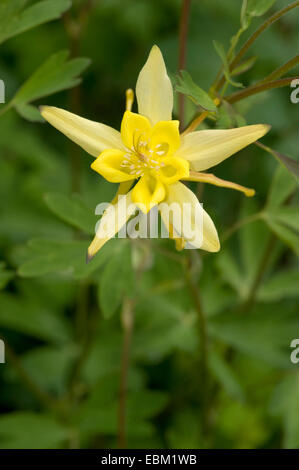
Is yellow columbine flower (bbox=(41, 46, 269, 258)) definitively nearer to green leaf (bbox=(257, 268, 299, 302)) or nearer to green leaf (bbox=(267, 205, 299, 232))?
green leaf (bbox=(267, 205, 299, 232))

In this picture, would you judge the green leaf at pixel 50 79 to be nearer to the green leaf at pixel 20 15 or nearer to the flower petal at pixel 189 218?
the green leaf at pixel 20 15

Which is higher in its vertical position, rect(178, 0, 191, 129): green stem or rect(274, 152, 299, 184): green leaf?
rect(178, 0, 191, 129): green stem

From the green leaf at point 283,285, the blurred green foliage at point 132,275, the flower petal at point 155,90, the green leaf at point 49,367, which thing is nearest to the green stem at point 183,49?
the blurred green foliage at point 132,275

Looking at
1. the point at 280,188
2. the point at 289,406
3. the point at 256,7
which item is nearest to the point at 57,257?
the point at 280,188

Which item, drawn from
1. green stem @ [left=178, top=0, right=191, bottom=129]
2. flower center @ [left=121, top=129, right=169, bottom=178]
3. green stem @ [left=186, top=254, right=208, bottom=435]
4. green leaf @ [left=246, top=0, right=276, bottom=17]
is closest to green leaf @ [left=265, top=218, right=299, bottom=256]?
green stem @ [left=186, top=254, right=208, bottom=435]

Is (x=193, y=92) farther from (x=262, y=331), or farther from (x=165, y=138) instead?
(x=262, y=331)

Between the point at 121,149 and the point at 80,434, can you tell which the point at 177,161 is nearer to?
the point at 121,149

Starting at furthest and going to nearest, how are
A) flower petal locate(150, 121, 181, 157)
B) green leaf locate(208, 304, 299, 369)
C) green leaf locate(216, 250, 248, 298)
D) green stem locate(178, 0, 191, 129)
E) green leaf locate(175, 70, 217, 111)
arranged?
green leaf locate(216, 250, 248, 298) → green leaf locate(208, 304, 299, 369) → green stem locate(178, 0, 191, 129) → flower petal locate(150, 121, 181, 157) → green leaf locate(175, 70, 217, 111)
